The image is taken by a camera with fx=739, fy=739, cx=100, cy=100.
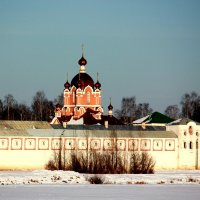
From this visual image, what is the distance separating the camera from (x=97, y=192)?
23.0 meters

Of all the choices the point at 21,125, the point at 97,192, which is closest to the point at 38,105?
the point at 21,125

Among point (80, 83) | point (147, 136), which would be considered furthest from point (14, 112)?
point (147, 136)

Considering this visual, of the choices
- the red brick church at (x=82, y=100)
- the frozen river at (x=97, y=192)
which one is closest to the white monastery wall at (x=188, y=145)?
the red brick church at (x=82, y=100)

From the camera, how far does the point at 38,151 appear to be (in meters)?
43.4

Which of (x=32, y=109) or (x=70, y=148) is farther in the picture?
(x=32, y=109)

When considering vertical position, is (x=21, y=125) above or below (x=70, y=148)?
above

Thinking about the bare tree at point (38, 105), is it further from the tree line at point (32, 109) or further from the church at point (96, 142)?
the church at point (96, 142)

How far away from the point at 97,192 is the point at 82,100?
3893 cm

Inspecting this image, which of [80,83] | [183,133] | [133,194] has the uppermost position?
[80,83]

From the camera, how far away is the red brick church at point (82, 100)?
5997cm

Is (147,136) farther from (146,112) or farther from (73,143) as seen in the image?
(146,112)

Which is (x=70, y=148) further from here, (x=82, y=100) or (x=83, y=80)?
(x=83, y=80)

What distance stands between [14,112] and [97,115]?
51.9ft

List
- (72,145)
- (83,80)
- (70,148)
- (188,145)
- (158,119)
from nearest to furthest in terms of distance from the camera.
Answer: (70,148)
(72,145)
(188,145)
(158,119)
(83,80)
